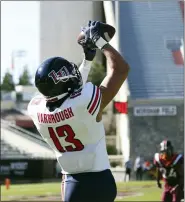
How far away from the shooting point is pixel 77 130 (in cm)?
364

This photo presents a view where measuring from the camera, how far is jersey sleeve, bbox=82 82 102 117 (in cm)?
355

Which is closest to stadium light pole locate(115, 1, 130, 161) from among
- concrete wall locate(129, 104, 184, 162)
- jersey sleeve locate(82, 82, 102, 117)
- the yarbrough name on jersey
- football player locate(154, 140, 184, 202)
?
concrete wall locate(129, 104, 184, 162)

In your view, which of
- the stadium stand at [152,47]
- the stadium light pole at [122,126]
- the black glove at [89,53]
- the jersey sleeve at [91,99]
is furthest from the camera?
the stadium stand at [152,47]

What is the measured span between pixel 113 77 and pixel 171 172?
615 cm

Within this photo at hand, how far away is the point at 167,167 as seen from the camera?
9672 millimetres

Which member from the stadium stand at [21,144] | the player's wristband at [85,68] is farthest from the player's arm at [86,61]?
the stadium stand at [21,144]

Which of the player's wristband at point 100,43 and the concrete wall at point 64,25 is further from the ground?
the concrete wall at point 64,25

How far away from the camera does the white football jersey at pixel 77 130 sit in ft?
11.7

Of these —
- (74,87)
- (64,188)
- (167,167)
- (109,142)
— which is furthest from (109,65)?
(109,142)

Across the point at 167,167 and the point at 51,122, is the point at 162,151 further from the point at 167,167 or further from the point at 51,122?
the point at 51,122

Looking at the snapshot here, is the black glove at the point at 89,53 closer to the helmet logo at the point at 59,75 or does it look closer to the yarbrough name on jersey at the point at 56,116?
the helmet logo at the point at 59,75

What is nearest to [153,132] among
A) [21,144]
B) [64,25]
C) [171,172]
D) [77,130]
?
[21,144]

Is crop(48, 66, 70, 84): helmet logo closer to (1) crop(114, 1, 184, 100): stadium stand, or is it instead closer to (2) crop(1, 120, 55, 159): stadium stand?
(1) crop(114, 1, 184, 100): stadium stand

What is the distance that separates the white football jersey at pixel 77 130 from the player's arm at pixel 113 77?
89 mm
